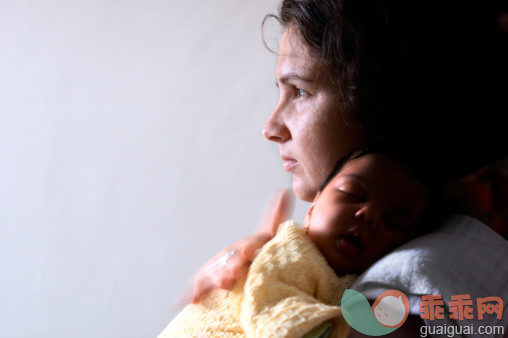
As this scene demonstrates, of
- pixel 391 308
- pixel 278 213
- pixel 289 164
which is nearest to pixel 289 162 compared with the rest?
pixel 289 164

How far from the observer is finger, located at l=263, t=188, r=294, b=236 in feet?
2.39

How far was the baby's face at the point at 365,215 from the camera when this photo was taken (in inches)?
23.0

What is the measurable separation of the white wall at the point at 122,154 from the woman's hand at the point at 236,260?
78 centimetres

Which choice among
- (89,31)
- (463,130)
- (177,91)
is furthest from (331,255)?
(89,31)

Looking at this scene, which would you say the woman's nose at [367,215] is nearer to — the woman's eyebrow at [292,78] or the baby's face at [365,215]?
the baby's face at [365,215]

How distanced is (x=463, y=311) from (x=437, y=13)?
38 centimetres

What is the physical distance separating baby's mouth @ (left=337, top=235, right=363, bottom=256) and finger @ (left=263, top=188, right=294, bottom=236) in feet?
0.47

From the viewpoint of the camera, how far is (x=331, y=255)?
23.3 inches

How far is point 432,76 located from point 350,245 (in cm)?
25

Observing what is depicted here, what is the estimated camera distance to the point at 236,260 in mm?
607

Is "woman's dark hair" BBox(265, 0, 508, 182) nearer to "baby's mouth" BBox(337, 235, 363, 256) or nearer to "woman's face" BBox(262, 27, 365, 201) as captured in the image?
"woman's face" BBox(262, 27, 365, 201)

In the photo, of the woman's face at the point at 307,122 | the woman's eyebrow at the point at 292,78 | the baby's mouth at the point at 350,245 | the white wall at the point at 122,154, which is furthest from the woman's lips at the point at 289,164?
the white wall at the point at 122,154

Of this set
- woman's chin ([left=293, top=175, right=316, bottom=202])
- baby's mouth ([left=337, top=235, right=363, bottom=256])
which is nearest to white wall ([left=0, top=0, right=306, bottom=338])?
woman's chin ([left=293, top=175, right=316, bottom=202])

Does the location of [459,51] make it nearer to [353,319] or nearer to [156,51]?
[353,319]
